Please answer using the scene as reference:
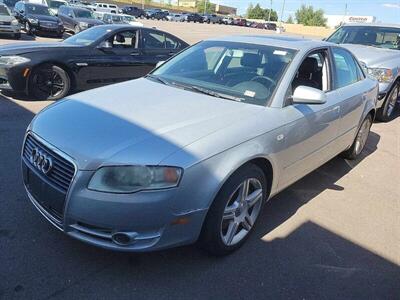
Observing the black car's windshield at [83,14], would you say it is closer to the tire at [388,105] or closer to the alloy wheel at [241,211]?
the tire at [388,105]

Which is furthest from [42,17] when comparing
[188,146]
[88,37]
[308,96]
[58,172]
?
[188,146]

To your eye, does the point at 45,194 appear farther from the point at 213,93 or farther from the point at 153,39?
the point at 153,39

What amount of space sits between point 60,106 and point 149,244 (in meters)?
1.46

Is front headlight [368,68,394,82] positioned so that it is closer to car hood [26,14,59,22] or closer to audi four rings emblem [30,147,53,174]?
audi four rings emblem [30,147,53,174]

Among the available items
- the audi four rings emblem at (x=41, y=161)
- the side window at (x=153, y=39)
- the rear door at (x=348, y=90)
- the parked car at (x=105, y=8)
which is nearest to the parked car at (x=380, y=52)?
the rear door at (x=348, y=90)

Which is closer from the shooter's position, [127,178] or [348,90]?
[127,178]

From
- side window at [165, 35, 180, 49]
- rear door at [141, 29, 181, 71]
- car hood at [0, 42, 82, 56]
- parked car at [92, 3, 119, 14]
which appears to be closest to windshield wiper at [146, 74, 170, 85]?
car hood at [0, 42, 82, 56]

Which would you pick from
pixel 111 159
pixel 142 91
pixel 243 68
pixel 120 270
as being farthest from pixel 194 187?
pixel 243 68

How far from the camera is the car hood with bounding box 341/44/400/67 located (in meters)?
7.62

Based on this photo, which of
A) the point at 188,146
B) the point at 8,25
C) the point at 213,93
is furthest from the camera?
the point at 8,25

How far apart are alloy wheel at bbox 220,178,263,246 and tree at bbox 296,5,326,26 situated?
11403 centimetres

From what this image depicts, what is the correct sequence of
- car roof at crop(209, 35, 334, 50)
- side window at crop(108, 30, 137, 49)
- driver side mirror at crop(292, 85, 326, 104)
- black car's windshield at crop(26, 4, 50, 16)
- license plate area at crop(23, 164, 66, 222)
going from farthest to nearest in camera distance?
black car's windshield at crop(26, 4, 50, 16), side window at crop(108, 30, 137, 49), car roof at crop(209, 35, 334, 50), driver side mirror at crop(292, 85, 326, 104), license plate area at crop(23, 164, 66, 222)

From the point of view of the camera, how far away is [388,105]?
8180 mm

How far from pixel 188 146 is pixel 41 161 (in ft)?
3.49
